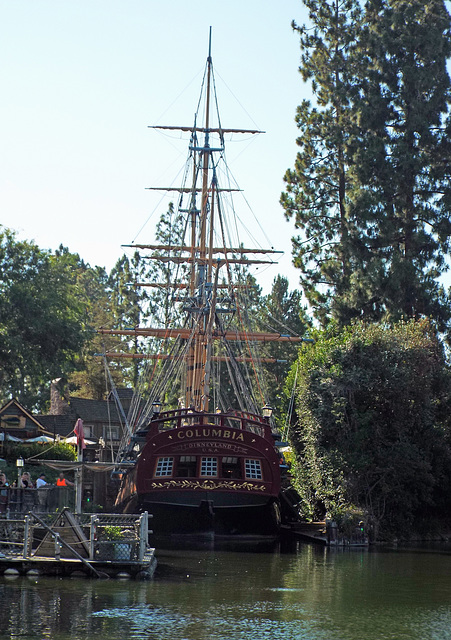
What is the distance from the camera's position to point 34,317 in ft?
168

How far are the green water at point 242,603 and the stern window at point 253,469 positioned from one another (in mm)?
8758

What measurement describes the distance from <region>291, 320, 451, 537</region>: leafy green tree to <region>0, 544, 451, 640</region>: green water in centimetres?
820

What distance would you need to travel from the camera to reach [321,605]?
2017 centimetres

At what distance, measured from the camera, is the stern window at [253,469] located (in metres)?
36.8

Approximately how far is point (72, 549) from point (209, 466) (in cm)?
1428

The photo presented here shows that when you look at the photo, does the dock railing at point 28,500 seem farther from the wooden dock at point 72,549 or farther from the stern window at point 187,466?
the stern window at point 187,466

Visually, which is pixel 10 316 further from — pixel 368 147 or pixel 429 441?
pixel 429 441

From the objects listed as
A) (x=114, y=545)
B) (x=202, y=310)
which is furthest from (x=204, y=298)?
(x=114, y=545)

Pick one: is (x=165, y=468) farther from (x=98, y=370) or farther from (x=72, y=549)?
(x=98, y=370)

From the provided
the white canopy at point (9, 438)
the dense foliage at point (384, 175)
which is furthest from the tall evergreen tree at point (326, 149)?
the white canopy at point (9, 438)

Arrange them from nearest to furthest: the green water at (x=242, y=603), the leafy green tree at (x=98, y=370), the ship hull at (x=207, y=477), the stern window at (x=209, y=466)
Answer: the green water at (x=242, y=603) < the ship hull at (x=207, y=477) < the stern window at (x=209, y=466) < the leafy green tree at (x=98, y=370)

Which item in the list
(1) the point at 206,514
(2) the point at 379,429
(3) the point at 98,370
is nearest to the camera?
(1) the point at 206,514

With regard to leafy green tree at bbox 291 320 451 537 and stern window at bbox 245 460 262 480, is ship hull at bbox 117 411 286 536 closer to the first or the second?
stern window at bbox 245 460 262 480

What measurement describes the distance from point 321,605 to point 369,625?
2.28 meters
